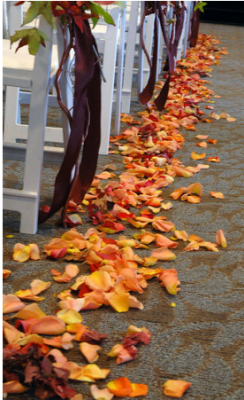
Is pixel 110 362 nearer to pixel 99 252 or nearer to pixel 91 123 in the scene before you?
pixel 99 252

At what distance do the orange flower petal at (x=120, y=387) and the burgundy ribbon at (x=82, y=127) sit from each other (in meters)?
0.67

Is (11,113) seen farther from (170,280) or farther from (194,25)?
(194,25)

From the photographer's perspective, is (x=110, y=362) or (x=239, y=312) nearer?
(x=110, y=362)

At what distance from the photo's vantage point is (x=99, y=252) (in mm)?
1482

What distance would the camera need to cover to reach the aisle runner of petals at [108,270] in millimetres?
1029

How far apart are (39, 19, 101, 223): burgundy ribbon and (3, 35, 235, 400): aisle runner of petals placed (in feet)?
0.29

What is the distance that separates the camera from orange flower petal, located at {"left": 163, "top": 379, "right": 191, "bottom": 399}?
1.03 metres

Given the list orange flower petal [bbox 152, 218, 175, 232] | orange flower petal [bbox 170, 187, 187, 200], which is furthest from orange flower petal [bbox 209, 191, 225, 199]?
orange flower petal [bbox 152, 218, 175, 232]

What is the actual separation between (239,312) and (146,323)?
22 cm

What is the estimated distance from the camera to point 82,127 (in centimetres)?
155

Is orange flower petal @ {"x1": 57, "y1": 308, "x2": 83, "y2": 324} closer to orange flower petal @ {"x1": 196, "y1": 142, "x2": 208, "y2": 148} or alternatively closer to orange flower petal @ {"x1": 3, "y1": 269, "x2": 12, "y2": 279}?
A: orange flower petal @ {"x1": 3, "y1": 269, "x2": 12, "y2": 279}

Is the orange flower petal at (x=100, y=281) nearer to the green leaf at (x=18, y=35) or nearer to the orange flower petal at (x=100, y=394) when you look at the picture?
the orange flower petal at (x=100, y=394)

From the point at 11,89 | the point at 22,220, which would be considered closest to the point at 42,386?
the point at 22,220

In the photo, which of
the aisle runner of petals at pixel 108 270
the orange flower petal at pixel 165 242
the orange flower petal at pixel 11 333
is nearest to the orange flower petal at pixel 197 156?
the aisle runner of petals at pixel 108 270
